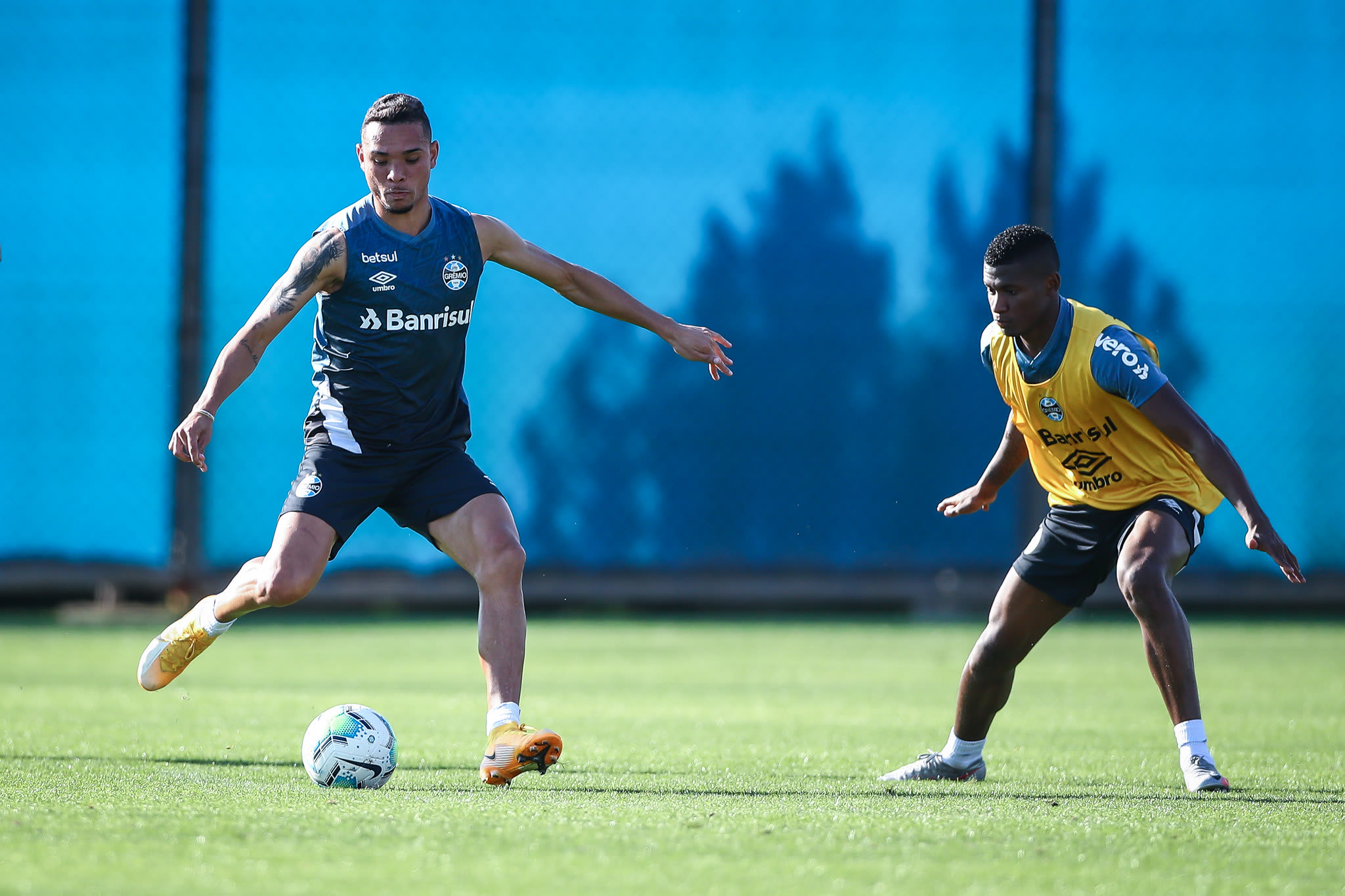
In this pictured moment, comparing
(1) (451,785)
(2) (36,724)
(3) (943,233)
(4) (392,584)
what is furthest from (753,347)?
(1) (451,785)

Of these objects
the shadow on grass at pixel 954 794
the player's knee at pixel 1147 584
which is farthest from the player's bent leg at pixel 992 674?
the player's knee at pixel 1147 584

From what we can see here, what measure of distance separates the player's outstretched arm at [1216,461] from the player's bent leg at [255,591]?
9.54 ft

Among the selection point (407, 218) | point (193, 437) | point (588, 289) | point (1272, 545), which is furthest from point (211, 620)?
point (1272, 545)

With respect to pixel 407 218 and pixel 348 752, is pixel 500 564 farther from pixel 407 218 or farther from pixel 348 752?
pixel 407 218

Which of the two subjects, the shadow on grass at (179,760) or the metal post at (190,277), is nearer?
the shadow on grass at (179,760)

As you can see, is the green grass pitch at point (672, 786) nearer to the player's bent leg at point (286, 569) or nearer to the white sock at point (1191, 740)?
the white sock at point (1191, 740)

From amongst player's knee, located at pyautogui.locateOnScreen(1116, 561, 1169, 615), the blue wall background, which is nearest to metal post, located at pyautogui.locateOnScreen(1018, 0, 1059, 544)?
the blue wall background

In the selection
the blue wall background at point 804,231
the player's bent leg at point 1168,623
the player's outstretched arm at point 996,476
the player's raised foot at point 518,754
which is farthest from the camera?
the blue wall background at point 804,231

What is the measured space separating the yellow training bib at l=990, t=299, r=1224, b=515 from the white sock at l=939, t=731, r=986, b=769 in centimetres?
95

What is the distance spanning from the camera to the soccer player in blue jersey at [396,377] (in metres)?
5.25

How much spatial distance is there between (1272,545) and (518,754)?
2.47 metres

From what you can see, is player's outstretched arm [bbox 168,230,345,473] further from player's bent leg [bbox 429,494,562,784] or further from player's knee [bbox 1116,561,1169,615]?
player's knee [bbox 1116,561,1169,615]

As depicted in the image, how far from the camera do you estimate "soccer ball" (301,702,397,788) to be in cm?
481

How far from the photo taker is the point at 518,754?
4781 millimetres
